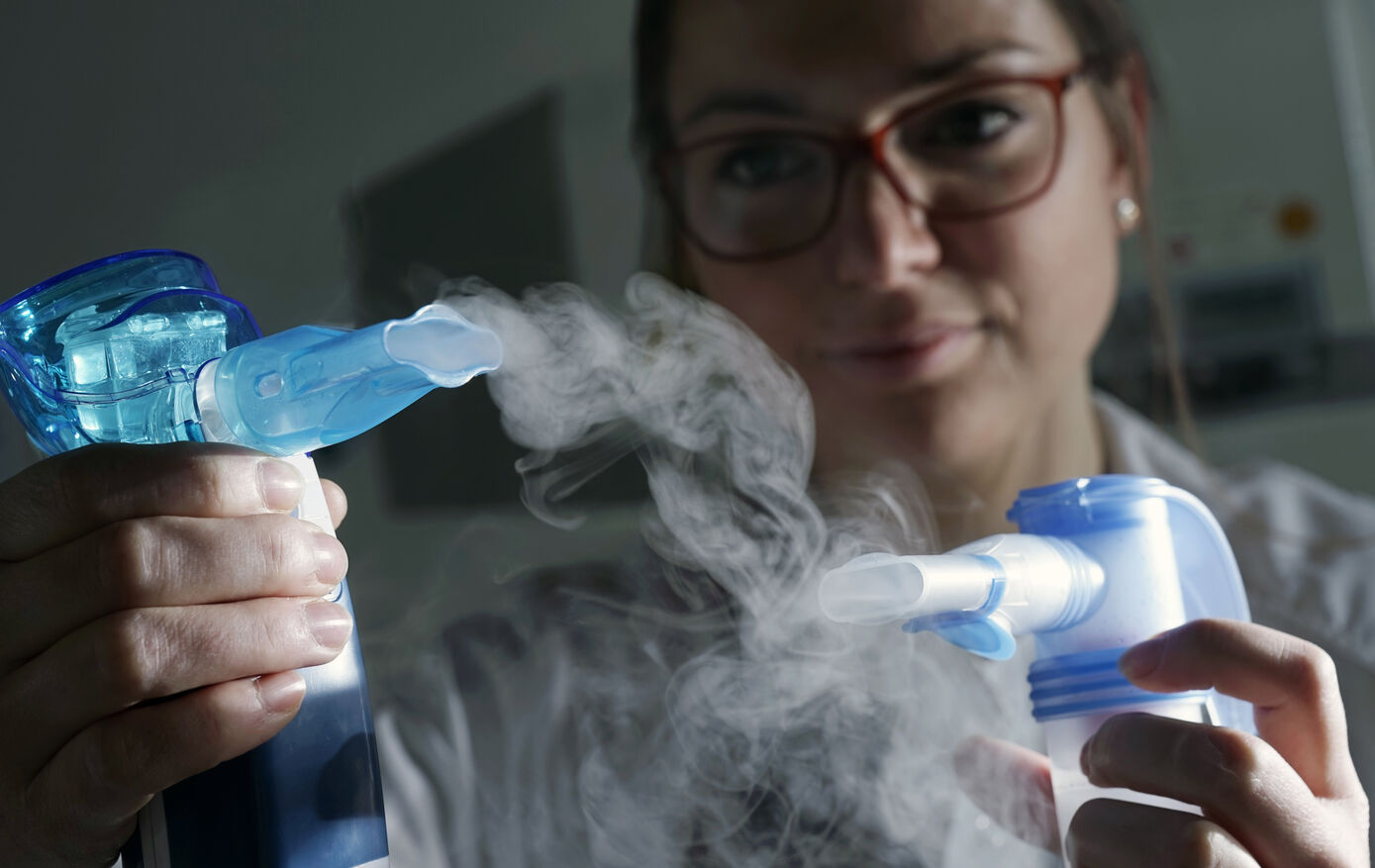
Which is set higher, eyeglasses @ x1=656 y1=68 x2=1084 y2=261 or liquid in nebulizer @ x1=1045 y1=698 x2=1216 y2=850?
eyeglasses @ x1=656 y1=68 x2=1084 y2=261

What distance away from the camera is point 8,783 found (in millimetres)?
360

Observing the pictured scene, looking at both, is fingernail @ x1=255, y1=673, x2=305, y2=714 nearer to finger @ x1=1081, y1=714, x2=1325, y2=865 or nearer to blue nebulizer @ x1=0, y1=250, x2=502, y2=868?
blue nebulizer @ x1=0, y1=250, x2=502, y2=868

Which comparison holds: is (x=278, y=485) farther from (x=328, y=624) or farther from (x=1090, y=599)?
(x=1090, y=599)

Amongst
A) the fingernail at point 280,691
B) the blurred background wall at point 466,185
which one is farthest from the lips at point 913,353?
the fingernail at point 280,691

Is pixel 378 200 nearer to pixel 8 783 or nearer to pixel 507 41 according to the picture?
pixel 507 41

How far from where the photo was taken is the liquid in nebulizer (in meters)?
0.37

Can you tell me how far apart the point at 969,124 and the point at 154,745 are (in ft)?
1.94

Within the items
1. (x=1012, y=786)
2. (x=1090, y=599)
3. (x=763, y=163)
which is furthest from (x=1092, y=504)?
(x=763, y=163)

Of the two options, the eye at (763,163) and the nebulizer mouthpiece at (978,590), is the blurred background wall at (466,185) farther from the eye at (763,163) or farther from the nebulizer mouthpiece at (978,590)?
the nebulizer mouthpiece at (978,590)

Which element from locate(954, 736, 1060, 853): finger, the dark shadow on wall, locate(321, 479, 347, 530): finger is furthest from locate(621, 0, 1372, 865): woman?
locate(321, 479, 347, 530): finger

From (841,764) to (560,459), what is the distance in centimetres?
27

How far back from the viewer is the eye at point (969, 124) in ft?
2.18

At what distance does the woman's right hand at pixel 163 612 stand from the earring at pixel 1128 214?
0.67 m

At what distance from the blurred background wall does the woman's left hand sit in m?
0.51
